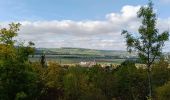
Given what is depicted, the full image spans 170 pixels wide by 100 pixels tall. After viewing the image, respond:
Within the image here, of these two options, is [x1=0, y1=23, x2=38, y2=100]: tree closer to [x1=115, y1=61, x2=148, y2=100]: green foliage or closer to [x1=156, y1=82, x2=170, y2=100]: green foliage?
[x1=156, y1=82, x2=170, y2=100]: green foliage

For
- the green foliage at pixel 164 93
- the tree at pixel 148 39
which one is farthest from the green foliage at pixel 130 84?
the tree at pixel 148 39

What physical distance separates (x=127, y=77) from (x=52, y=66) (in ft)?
76.2

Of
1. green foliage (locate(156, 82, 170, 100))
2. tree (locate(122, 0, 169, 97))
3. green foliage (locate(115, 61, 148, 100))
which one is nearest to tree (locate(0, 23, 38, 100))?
tree (locate(122, 0, 169, 97))

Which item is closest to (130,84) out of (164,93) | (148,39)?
(164,93)

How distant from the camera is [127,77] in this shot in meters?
121

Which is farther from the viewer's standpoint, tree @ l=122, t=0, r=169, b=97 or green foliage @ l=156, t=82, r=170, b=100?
green foliage @ l=156, t=82, r=170, b=100

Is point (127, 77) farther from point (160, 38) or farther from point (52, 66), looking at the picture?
point (160, 38)

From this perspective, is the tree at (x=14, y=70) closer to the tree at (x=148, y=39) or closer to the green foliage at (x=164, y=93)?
the tree at (x=148, y=39)

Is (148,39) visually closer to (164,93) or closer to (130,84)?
(164,93)

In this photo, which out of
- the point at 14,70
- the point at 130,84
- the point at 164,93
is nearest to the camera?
the point at 14,70

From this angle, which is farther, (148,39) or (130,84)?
(130,84)

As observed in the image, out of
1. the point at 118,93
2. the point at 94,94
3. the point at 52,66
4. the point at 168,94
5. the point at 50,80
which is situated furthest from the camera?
the point at 118,93

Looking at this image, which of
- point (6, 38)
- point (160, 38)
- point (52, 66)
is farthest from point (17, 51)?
point (52, 66)

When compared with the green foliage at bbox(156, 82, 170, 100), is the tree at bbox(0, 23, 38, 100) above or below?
above
